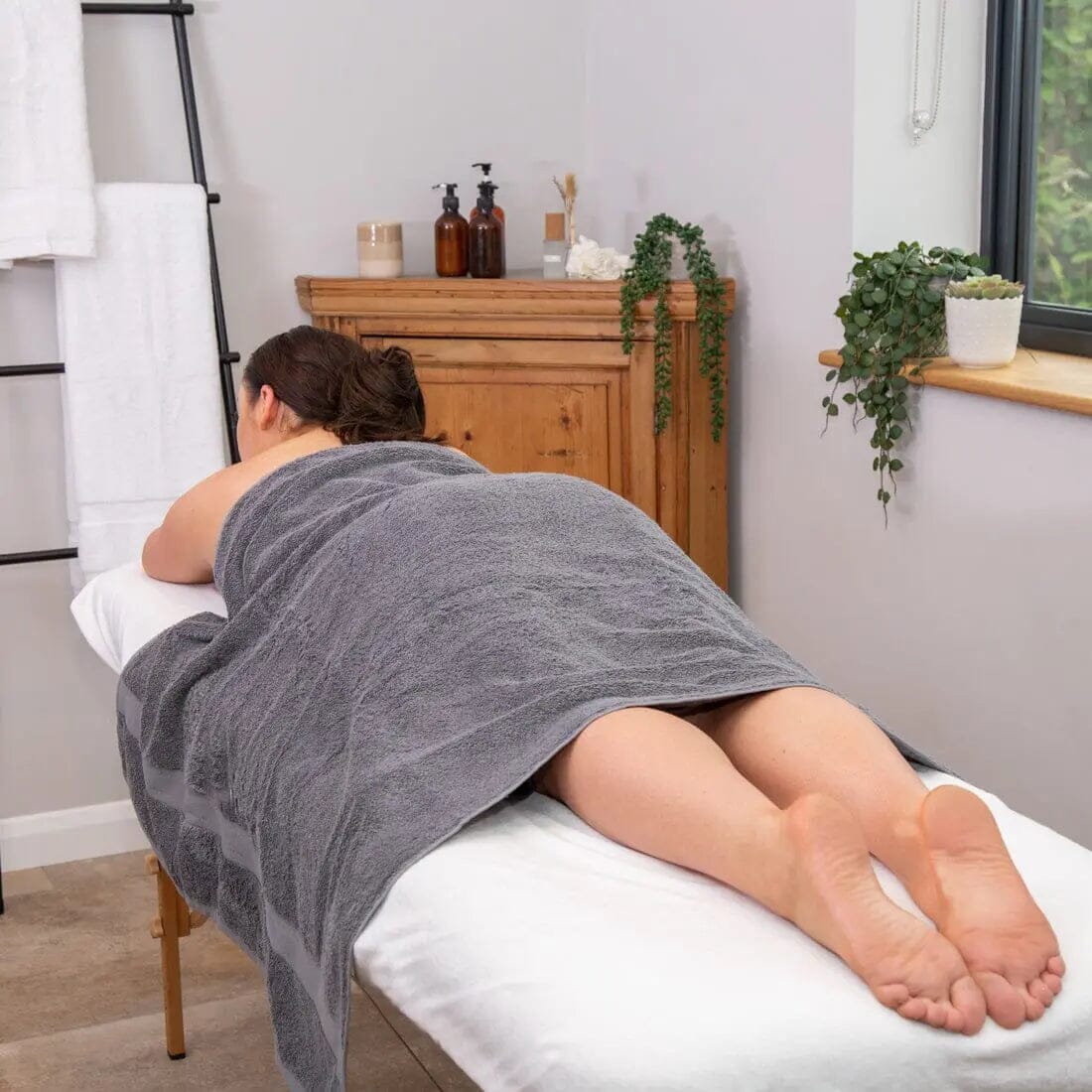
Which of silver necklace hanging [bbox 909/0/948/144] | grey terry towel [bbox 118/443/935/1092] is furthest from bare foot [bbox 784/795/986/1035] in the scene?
silver necklace hanging [bbox 909/0/948/144]

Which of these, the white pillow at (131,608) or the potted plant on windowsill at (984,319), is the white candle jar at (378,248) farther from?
the potted plant on windowsill at (984,319)

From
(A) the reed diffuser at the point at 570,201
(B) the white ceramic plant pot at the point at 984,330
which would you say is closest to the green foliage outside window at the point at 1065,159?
(B) the white ceramic plant pot at the point at 984,330

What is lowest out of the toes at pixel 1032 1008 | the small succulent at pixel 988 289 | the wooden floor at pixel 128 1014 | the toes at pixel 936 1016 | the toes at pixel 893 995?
the wooden floor at pixel 128 1014

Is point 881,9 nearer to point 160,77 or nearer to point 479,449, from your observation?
point 479,449

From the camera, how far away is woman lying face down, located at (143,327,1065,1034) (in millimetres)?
1225

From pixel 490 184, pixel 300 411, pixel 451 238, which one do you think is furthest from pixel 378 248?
pixel 300 411

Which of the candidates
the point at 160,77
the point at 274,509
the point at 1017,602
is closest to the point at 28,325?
the point at 160,77

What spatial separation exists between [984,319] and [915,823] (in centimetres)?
119

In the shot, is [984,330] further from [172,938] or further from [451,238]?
[172,938]

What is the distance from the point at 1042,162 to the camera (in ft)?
8.52

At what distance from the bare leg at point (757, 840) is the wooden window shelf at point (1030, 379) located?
3.08ft

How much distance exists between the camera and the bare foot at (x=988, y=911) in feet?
4.03

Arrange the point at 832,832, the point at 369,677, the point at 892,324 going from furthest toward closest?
the point at 892,324 → the point at 369,677 → the point at 832,832

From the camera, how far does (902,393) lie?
2461 mm
